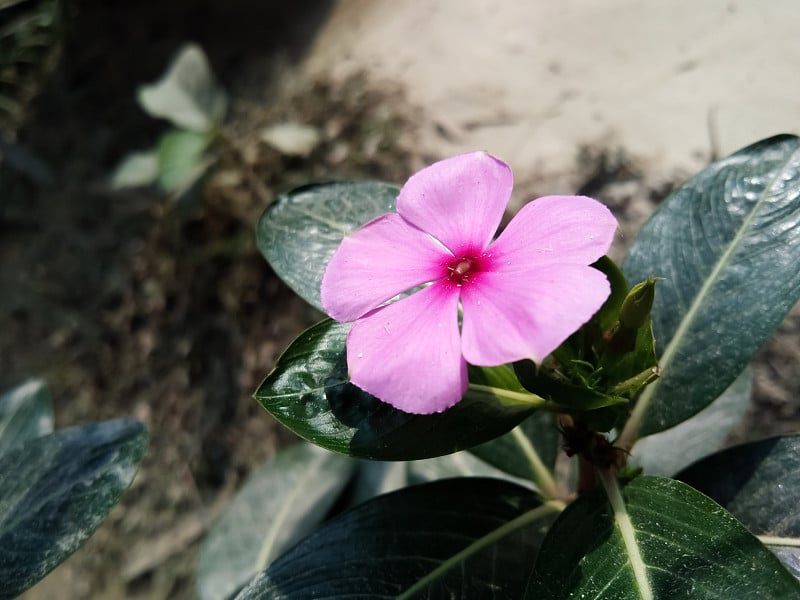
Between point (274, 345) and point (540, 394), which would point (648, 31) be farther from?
point (540, 394)

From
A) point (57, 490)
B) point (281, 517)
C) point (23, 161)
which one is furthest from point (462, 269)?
point (23, 161)

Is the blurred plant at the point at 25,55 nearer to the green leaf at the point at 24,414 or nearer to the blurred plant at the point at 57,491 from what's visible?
the green leaf at the point at 24,414

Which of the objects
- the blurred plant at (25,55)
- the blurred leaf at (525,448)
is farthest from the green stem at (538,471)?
the blurred plant at (25,55)

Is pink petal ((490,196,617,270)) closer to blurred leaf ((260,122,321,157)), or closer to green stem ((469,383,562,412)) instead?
green stem ((469,383,562,412))

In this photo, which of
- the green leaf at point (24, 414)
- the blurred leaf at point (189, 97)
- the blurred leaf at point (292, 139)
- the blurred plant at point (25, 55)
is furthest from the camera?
the blurred plant at point (25, 55)

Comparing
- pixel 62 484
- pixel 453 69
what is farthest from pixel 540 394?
pixel 453 69

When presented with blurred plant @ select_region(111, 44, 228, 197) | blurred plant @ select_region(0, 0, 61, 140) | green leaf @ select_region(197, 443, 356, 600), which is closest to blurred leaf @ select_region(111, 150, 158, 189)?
blurred plant @ select_region(111, 44, 228, 197)
